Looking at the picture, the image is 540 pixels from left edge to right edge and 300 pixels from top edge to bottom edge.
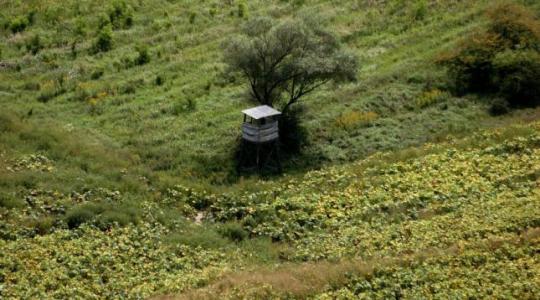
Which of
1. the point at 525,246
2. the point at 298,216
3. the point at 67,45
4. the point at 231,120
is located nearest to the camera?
the point at 525,246

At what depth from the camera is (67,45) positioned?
1713 inches

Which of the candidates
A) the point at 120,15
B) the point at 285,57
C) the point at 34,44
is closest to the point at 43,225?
the point at 285,57

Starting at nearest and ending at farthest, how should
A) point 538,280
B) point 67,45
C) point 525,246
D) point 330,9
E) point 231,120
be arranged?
1. point 538,280
2. point 525,246
3. point 231,120
4. point 67,45
5. point 330,9

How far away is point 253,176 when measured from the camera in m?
30.7

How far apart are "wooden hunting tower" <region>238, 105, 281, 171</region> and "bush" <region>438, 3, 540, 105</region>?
11625 mm

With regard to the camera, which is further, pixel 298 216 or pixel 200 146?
pixel 200 146

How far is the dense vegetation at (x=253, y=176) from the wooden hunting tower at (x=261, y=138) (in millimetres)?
964

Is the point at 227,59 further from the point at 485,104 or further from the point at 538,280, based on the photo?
the point at 538,280

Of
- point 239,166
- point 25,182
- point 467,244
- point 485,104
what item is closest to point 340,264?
point 467,244

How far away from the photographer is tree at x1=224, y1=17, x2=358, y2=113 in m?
32.2

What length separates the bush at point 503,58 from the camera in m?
35.0

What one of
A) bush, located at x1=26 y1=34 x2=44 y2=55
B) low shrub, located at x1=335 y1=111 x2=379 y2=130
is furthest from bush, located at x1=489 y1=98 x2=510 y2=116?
bush, located at x1=26 y1=34 x2=44 y2=55

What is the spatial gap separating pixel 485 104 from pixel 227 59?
1383 centimetres

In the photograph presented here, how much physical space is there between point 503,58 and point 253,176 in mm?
14995
